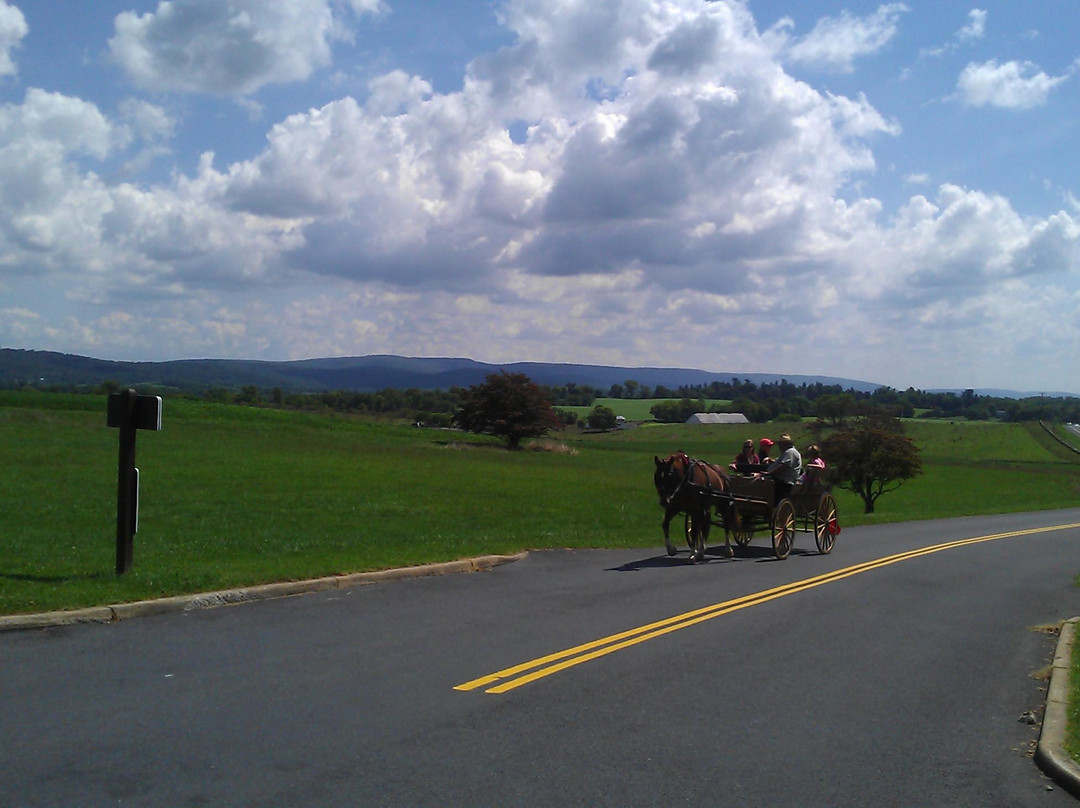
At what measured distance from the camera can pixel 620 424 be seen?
132m

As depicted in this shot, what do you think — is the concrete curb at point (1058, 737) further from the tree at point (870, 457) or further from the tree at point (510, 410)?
the tree at point (510, 410)

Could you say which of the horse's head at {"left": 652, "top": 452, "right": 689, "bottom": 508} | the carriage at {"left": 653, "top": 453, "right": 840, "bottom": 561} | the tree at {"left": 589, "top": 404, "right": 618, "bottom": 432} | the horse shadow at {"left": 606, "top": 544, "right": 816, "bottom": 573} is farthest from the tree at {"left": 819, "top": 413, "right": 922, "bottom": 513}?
the tree at {"left": 589, "top": 404, "right": 618, "bottom": 432}

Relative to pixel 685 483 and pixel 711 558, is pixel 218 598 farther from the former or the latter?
pixel 711 558

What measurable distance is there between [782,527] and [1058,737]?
1174cm

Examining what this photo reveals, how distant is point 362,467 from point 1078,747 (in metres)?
36.0

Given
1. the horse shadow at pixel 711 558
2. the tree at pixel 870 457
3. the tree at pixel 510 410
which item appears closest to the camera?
the horse shadow at pixel 711 558

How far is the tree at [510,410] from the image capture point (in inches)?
3150

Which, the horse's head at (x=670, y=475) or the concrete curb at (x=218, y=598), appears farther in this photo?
the horse's head at (x=670, y=475)

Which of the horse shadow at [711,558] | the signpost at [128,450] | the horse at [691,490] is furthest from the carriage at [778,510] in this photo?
the signpost at [128,450]

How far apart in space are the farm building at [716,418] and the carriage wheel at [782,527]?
114 metres

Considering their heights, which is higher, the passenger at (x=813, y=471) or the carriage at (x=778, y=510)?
the passenger at (x=813, y=471)

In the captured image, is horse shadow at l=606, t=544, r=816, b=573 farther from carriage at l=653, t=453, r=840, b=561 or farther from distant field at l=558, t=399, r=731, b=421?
distant field at l=558, t=399, r=731, b=421

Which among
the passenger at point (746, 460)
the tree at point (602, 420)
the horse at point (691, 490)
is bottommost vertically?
the tree at point (602, 420)

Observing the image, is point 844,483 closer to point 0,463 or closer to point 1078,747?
point 0,463
